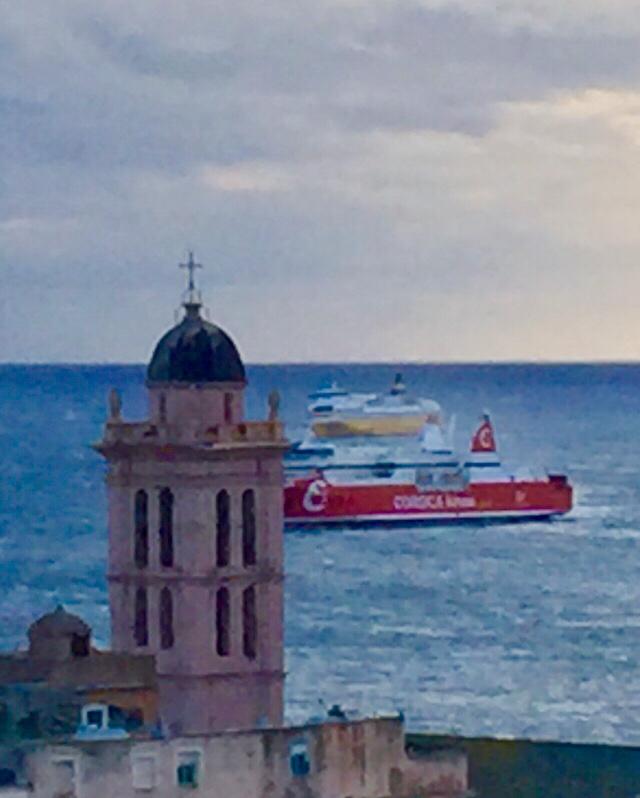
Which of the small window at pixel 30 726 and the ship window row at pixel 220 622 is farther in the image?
the ship window row at pixel 220 622

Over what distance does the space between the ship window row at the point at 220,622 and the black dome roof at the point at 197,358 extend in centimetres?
233

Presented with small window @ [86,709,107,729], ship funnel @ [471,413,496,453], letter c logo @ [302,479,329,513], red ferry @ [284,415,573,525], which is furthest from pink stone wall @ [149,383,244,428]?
ship funnel @ [471,413,496,453]

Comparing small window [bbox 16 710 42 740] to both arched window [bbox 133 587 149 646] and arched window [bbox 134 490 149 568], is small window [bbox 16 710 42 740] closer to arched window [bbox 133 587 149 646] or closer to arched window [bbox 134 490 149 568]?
arched window [bbox 133 587 149 646]

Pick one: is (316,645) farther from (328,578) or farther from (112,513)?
(112,513)

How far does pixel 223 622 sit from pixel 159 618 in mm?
705

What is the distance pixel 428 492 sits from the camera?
152 metres

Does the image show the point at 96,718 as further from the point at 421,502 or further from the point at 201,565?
the point at 421,502

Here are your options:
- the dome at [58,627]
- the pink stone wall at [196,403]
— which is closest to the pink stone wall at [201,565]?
the pink stone wall at [196,403]

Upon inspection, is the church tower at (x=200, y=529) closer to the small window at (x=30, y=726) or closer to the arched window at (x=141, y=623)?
the arched window at (x=141, y=623)

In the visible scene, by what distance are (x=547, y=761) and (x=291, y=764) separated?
247 inches

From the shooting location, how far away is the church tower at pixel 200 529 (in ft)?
127

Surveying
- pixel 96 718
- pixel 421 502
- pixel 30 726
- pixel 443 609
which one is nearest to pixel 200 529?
pixel 96 718

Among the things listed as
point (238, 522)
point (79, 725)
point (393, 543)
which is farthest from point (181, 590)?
point (393, 543)

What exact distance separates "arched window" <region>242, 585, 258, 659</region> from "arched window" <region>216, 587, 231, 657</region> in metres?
0.18
